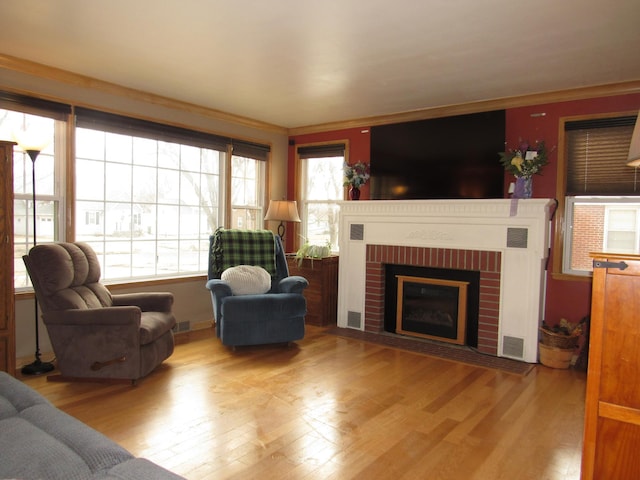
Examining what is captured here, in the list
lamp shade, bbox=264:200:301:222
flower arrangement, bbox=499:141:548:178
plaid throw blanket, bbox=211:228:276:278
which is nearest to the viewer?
flower arrangement, bbox=499:141:548:178

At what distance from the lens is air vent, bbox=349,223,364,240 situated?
4.92 m

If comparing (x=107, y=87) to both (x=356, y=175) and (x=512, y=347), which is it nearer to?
(x=356, y=175)

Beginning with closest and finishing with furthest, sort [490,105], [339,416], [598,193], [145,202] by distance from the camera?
[339,416] < [598,193] < [490,105] < [145,202]

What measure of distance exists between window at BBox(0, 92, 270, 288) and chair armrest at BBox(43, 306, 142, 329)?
831mm

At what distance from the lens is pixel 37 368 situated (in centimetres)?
340

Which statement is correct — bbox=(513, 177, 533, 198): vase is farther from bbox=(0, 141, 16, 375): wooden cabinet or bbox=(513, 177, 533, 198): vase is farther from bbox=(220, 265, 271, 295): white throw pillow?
bbox=(0, 141, 16, 375): wooden cabinet

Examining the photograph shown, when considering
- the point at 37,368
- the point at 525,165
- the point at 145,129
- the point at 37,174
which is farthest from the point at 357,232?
the point at 37,368

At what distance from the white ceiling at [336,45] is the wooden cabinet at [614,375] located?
1645 mm

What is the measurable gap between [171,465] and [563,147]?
3.92 m

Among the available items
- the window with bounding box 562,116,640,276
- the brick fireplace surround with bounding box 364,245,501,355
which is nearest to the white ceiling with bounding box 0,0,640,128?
the window with bounding box 562,116,640,276

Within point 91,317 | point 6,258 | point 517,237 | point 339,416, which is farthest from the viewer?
point 517,237

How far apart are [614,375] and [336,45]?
2508 millimetres

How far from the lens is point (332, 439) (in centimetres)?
247

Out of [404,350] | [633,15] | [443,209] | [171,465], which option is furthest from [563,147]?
[171,465]
